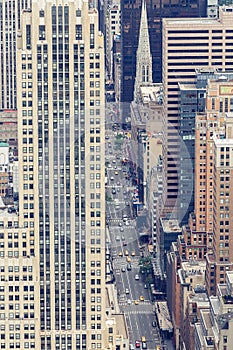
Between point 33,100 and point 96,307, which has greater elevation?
point 33,100

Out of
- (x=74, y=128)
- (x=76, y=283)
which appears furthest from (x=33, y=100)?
(x=76, y=283)

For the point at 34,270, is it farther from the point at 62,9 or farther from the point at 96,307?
the point at 62,9

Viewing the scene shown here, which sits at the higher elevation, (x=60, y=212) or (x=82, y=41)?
(x=82, y=41)

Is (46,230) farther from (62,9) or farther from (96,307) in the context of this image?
(62,9)

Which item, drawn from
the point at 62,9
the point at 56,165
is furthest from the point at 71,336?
the point at 62,9

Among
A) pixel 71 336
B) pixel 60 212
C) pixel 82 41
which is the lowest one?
pixel 71 336
